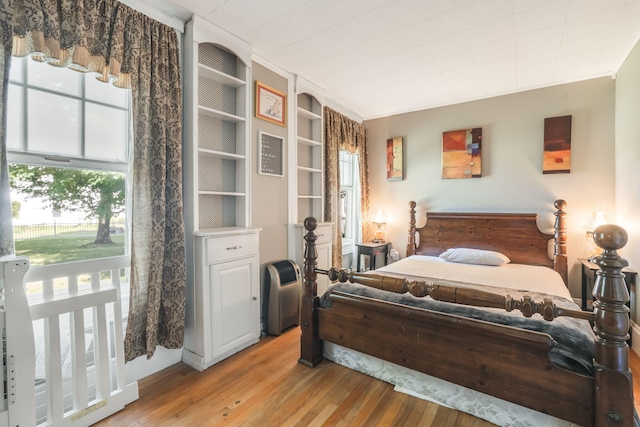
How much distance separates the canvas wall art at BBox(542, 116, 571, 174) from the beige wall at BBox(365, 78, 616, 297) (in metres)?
0.07

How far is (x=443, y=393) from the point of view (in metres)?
1.81

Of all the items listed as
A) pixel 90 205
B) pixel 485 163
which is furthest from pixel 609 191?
pixel 90 205

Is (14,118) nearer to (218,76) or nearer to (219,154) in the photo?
(219,154)

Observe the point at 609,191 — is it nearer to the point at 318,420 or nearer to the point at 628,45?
the point at 628,45

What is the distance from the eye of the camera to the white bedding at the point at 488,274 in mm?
2355

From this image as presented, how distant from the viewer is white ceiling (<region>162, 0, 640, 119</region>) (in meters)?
2.04

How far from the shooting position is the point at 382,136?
450 centimetres

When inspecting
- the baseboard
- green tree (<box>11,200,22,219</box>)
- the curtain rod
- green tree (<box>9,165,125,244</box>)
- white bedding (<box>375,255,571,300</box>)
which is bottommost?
the baseboard

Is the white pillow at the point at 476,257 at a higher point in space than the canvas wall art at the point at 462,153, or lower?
lower

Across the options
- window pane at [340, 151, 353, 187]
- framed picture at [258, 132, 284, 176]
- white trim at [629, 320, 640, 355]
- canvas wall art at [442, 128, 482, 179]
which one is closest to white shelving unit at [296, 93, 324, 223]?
framed picture at [258, 132, 284, 176]

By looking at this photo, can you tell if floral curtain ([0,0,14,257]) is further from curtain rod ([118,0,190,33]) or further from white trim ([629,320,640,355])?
white trim ([629,320,640,355])

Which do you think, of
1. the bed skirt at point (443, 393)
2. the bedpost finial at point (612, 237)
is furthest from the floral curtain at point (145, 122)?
the bedpost finial at point (612, 237)

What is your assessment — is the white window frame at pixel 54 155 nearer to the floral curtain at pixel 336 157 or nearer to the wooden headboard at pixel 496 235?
the floral curtain at pixel 336 157

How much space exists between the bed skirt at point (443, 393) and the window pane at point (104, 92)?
2.34 meters
